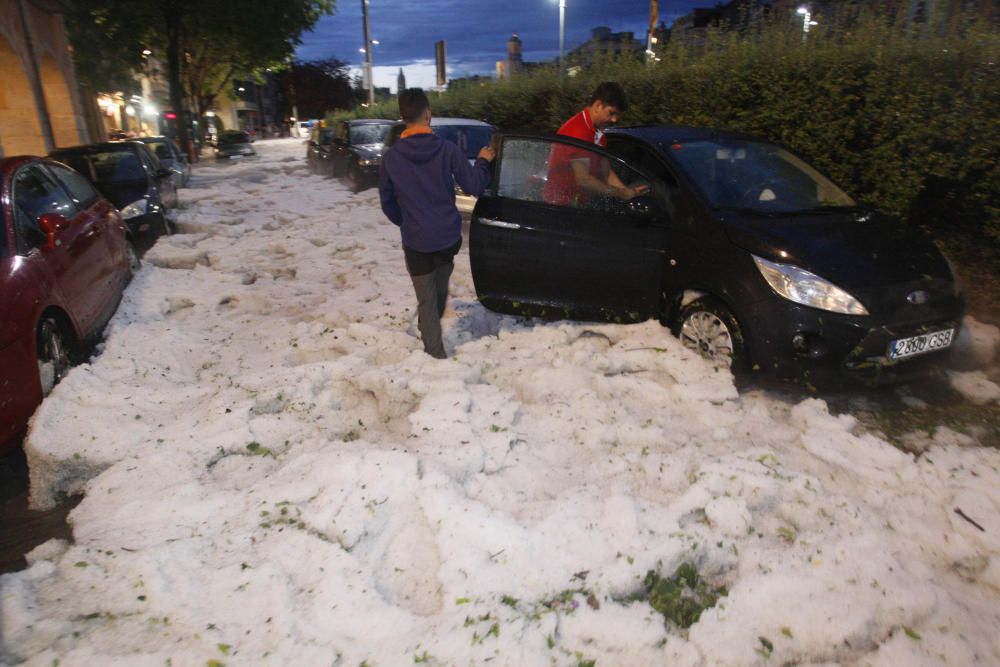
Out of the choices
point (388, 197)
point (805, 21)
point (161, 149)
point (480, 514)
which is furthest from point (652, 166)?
point (161, 149)

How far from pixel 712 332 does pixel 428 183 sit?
2.18 metres

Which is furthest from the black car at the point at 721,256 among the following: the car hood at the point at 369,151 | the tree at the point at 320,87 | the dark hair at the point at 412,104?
the tree at the point at 320,87

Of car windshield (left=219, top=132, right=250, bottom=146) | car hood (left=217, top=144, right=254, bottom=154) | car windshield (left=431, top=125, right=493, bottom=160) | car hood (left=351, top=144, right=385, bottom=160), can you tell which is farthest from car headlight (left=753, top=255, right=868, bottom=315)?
car windshield (left=219, top=132, right=250, bottom=146)

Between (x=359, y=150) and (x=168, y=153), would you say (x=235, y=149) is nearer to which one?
(x=168, y=153)

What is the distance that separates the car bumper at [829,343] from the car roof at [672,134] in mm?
1759

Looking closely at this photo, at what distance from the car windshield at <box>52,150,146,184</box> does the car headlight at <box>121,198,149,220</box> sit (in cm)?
74

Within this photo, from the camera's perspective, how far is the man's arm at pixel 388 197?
4227mm

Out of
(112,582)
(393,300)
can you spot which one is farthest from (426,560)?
(393,300)

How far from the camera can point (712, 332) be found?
4.33 m

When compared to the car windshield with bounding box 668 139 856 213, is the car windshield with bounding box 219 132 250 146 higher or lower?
lower

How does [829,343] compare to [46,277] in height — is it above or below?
below

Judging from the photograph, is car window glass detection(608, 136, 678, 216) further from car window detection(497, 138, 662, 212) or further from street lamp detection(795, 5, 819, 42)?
street lamp detection(795, 5, 819, 42)

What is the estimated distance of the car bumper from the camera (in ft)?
12.4

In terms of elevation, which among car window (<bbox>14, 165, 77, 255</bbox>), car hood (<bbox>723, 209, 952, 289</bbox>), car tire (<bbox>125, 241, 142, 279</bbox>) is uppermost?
car window (<bbox>14, 165, 77, 255</bbox>)
